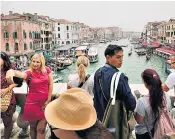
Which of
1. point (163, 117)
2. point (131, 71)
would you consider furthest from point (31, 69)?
point (131, 71)

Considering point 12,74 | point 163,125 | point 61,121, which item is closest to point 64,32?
point 12,74

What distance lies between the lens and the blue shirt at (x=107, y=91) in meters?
1.45

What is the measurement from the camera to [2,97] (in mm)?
1932

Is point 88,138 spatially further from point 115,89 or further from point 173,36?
point 173,36

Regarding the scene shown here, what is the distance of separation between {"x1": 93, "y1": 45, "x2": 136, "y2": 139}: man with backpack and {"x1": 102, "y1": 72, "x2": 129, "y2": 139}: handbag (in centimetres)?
2

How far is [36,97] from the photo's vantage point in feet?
6.35

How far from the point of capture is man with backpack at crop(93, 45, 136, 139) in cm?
146

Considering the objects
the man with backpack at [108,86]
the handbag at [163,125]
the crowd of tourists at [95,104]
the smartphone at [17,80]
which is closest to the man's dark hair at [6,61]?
the crowd of tourists at [95,104]

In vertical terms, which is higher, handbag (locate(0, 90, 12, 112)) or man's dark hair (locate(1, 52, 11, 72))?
man's dark hair (locate(1, 52, 11, 72))

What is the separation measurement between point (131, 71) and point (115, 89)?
95.5ft

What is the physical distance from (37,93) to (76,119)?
1.04 meters

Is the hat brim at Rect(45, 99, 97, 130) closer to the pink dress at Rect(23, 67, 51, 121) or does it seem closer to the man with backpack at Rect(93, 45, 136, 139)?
the man with backpack at Rect(93, 45, 136, 139)

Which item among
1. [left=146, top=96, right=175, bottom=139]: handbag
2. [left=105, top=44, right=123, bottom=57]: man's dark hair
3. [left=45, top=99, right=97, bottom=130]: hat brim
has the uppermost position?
[left=105, top=44, right=123, bottom=57]: man's dark hair

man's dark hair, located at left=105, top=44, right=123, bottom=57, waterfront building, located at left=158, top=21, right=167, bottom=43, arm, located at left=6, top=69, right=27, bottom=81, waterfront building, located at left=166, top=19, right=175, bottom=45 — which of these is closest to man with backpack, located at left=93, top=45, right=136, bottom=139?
man's dark hair, located at left=105, top=44, right=123, bottom=57
